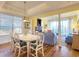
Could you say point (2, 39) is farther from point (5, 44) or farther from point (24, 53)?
point (24, 53)

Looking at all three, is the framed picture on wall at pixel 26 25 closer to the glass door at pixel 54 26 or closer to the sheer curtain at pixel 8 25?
the sheer curtain at pixel 8 25

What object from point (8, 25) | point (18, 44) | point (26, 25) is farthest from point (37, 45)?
point (8, 25)

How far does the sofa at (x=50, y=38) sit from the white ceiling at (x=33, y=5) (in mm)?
628

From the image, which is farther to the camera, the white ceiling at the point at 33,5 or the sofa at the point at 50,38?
the sofa at the point at 50,38

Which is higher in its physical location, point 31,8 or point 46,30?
point 31,8

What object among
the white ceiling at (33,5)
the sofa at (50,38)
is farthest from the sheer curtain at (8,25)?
the sofa at (50,38)

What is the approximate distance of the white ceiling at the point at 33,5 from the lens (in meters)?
2.72

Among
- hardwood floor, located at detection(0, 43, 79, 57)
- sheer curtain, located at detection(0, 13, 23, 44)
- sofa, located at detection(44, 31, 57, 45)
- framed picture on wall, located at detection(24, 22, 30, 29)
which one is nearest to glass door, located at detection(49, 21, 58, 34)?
sofa, located at detection(44, 31, 57, 45)

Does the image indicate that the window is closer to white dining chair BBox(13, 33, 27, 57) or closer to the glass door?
white dining chair BBox(13, 33, 27, 57)

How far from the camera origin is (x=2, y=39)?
109 inches

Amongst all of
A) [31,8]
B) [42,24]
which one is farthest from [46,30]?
[31,8]

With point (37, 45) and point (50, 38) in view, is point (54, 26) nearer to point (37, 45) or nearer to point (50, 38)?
point (50, 38)

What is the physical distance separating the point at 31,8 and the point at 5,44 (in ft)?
3.83

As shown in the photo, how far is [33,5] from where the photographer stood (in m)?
2.80
